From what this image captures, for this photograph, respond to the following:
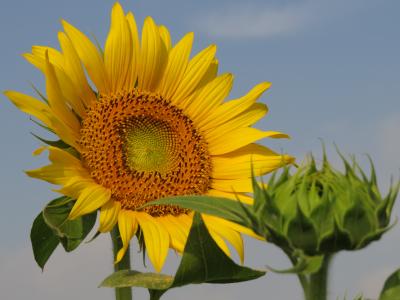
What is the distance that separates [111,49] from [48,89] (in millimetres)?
514

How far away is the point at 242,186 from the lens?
4750 mm

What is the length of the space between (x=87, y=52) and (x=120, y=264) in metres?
1.17

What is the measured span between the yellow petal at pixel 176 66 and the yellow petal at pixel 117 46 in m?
0.28

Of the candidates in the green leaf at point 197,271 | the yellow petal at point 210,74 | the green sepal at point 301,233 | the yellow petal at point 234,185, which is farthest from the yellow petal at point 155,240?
the green sepal at point 301,233

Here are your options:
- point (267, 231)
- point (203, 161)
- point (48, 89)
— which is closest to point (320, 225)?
point (267, 231)

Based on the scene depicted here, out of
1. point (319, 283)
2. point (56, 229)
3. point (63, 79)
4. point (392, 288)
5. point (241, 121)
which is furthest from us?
point (241, 121)

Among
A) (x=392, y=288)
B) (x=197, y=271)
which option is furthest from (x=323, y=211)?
(x=197, y=271)

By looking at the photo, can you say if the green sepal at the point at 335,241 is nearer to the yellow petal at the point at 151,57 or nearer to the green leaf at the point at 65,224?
the green leaf at the point at 65,224

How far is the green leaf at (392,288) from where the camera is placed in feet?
9.13

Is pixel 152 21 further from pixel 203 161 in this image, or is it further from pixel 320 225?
pixel 320 225

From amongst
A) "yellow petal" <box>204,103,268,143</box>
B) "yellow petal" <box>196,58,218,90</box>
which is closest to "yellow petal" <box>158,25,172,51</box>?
"yellow petal" <box>196,58,218,90</box>

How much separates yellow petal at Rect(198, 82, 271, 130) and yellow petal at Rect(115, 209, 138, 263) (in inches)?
33.6

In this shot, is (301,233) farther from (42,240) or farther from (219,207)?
(42,240)

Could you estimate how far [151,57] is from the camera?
483 cm
